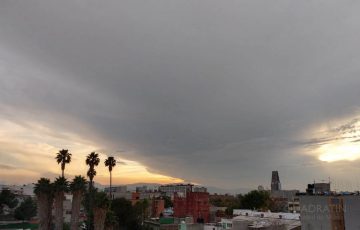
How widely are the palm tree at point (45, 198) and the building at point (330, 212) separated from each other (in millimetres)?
51208

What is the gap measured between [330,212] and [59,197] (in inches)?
2122

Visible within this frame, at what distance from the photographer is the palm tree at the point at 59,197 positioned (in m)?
75.0

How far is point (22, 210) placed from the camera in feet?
437

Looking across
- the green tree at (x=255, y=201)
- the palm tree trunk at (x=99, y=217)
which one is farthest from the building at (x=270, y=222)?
the green tree at (x=255, y=201)

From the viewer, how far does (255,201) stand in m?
130

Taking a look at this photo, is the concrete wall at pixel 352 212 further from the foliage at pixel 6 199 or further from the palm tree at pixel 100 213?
the foliage at pixel 6 199

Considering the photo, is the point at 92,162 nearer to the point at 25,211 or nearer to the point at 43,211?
the point at 43,211

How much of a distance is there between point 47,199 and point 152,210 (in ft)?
266

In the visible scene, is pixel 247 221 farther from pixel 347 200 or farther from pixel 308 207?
pixel 347 200

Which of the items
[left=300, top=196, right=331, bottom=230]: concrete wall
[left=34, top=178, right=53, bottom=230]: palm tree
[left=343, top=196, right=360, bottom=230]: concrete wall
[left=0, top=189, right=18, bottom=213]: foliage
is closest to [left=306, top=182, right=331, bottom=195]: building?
[left=300, top=196, right=331, bottom=230]: concrete wall

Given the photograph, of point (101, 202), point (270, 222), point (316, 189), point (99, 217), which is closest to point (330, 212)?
point (316, 189)

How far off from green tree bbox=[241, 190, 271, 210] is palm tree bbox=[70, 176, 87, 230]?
69.9 m

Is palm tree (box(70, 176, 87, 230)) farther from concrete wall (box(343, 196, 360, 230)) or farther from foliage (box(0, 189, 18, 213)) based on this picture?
foliage (box(0, 189, 18, 213))

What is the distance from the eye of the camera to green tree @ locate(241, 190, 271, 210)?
128938 mm
